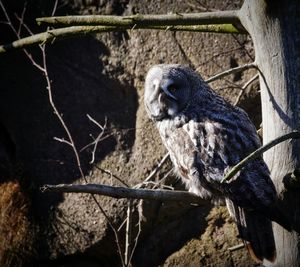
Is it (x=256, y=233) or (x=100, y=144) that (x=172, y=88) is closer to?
(x=256, y=233)

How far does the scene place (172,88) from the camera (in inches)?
116

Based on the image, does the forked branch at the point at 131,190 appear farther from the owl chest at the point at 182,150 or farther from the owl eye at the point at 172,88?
the owl eye at the point at 172,88

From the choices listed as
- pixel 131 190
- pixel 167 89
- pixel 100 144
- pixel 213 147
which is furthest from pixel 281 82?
pixel 100 144

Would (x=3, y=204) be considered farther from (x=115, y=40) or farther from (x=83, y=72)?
(x=115, y=40)

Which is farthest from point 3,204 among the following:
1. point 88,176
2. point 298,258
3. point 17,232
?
point 298,258

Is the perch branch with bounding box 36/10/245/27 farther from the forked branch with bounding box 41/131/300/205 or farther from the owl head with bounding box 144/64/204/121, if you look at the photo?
the owl head with bounding box 144/64/204/121

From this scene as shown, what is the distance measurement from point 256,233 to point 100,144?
1.66m

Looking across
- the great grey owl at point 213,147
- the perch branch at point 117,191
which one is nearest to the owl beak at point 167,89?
the great grey owl at point 213,147

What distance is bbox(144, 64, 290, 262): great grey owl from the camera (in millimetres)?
2467

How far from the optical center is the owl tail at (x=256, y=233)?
7.93 feet

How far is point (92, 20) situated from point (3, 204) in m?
2.05

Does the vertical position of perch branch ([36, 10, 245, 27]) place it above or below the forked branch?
above

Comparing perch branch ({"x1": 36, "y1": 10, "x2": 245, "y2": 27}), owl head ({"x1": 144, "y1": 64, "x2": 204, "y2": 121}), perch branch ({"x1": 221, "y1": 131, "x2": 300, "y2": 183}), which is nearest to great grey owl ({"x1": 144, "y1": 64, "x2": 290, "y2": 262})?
owl head ({"x1": 144, "y1": 64, "x2": 204, "y2": 121})

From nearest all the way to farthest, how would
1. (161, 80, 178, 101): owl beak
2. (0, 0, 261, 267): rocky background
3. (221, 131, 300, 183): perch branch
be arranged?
(221, 131, 300, 183): perch branch
(161, 80, 178, 101): owl beak
(0, 0, 261, 267): rocky background
